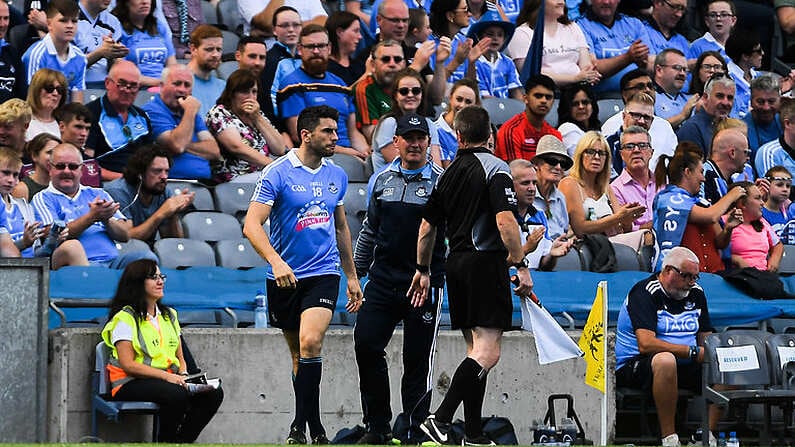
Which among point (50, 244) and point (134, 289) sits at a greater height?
point (50, 244)

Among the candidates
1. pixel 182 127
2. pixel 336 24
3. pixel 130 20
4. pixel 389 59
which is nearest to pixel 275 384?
pixel 182 127

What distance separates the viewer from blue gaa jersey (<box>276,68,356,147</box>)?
47.0 ft

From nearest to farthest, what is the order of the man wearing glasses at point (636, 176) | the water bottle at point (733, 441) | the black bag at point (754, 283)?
the water bottle at point (733, 441) < the black bag at point (754, 283) < the man wearing glasses at point (636, 176)

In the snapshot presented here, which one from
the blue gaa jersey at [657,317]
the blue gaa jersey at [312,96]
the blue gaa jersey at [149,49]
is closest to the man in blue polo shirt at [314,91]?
the blue gaa jersey at [312,96]

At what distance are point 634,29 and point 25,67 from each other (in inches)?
261

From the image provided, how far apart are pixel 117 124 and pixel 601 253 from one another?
12.6ft

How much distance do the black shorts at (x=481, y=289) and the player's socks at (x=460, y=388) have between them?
26cm

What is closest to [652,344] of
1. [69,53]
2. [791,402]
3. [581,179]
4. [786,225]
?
[791,402]

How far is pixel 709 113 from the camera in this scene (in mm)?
15695

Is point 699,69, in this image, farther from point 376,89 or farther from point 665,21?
point 376,89

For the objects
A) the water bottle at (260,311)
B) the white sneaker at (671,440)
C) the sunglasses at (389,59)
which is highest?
the sunglasses at (389,59)

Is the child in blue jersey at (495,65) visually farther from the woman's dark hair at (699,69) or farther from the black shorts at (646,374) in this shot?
the black shorts at (646,374)

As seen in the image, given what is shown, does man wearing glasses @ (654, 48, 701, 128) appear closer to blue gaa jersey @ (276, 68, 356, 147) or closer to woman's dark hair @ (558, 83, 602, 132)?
woman's dark hair @ (558, 83, 602, 132)

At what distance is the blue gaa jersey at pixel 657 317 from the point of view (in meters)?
11.8
